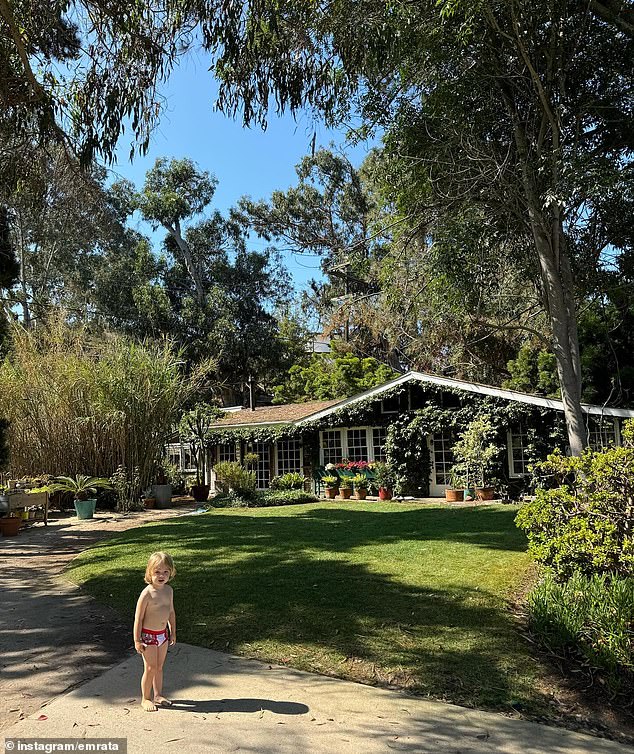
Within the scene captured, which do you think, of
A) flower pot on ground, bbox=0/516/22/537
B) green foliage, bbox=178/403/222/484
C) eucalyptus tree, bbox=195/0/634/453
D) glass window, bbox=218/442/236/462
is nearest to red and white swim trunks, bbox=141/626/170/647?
eucalyptus tree, bbox=195/0/634/453

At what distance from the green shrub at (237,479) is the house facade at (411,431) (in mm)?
2175

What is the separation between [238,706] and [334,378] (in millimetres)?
25025

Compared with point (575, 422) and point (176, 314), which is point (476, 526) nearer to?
point (575, 422)

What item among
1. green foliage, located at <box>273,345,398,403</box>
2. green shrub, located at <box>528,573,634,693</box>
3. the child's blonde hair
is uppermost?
green foliage, located at <box>273,345,398,403</box>

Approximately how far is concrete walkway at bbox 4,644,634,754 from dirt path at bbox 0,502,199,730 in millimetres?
254

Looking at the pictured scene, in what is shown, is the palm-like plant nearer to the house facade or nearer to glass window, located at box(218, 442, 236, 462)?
the house facade

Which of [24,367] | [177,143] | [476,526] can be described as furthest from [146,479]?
[177,143]

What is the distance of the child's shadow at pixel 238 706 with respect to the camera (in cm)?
328

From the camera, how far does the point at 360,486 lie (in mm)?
17094

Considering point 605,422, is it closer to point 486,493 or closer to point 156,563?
point 486,493

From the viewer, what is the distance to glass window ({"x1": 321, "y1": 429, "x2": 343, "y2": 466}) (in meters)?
18.3

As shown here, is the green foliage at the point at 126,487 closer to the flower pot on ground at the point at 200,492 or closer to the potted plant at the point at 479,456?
the flower pot on ground at the point at 200,492

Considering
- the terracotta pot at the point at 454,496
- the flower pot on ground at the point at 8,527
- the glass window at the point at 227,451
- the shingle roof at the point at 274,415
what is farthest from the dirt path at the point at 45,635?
the glass window at the point at 227,451

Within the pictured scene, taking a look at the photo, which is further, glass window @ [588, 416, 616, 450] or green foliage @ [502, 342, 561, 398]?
green foliage @ [502, 342, 561, 398]
